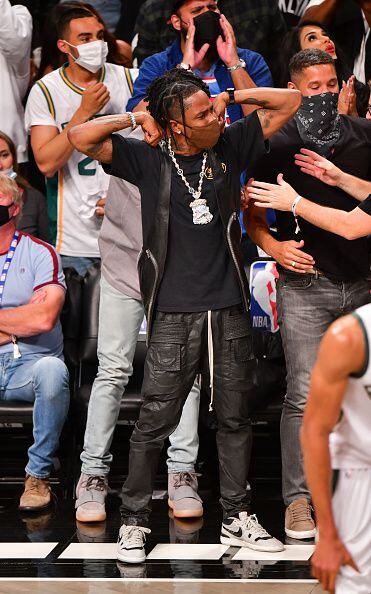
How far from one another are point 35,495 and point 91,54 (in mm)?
2643

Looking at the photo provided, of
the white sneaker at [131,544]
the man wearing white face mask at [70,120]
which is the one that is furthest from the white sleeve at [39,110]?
the white sneaker at [131,544]

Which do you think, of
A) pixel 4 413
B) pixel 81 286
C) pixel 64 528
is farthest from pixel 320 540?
pixel 81 286

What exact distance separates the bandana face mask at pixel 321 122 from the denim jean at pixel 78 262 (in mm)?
1970

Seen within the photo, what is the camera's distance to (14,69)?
737 cm

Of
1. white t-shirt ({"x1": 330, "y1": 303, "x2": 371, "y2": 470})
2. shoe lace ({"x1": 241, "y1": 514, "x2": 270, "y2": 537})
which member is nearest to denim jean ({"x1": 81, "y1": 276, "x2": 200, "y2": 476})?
shoe lace ({"x1": 241, "y1": 514, "x2": 270, "y2": 537})

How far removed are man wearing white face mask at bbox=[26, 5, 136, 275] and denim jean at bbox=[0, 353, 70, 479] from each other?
41.3 inches

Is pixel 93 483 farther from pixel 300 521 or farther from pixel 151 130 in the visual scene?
pixel 151 130

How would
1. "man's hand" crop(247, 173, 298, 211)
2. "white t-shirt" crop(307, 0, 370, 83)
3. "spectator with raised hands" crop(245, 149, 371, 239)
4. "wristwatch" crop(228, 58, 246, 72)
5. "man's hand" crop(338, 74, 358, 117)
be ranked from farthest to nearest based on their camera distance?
"white t-shirt" crop(307, 0, 370, 83) < "wristwatch" crop(228, 58, 246, 72) < "man's hand" crop(338, 74, 358, 117) < "man's hand" crop(247, 173, 298, 211) < "spectator with raised hands" crop(245, 149, 371, 239)

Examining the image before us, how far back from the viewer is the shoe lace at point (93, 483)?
571cm

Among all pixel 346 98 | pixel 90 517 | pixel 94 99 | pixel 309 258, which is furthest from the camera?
pixel 94 99

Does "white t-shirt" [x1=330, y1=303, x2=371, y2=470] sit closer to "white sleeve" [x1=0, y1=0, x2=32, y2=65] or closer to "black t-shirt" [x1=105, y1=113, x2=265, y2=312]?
"black t-shirt" [x1=105, y1=113, x2=265, y2=312]

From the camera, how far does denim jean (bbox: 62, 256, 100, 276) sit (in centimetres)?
696

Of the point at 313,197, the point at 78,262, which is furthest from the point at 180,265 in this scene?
the point at 78,262

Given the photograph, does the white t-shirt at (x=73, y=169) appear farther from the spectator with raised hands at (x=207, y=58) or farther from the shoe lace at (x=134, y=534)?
the shoe lace at (x=134, y=534)
